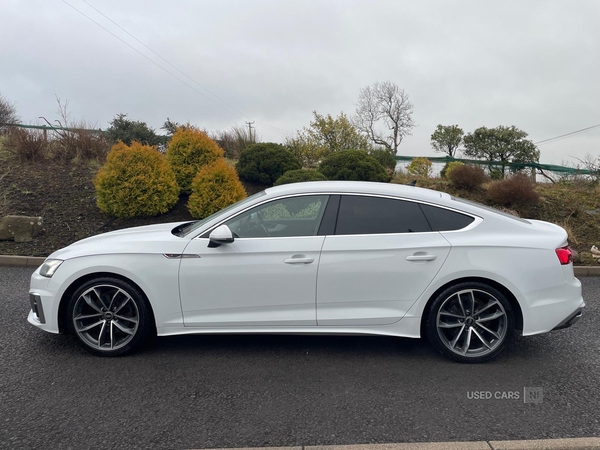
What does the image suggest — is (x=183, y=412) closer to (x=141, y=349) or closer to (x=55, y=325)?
(x=141, y=349)

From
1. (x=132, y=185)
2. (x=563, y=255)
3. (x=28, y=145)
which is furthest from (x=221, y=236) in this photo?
(x=28, y=145)

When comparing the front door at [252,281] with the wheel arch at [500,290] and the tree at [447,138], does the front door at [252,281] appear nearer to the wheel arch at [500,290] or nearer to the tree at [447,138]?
the wheel arch at [500,290]

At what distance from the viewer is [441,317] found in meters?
3.83

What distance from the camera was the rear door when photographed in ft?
12.2

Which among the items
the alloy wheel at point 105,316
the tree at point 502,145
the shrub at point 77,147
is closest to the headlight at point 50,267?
the alloy wheel at point 105,316

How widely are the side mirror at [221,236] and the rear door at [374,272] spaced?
795mm

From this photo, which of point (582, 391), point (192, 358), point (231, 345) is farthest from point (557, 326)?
point (192, 358)

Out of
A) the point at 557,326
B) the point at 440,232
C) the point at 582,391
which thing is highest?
the point at 440,232

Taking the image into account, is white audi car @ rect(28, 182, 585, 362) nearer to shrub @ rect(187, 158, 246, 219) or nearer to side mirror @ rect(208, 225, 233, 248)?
side mirror @ rect(208, 225, 233, 248)

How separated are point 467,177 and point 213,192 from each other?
6.81 m

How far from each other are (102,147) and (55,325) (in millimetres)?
10987

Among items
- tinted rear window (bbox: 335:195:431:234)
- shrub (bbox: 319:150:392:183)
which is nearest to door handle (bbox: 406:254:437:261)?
tinted rear window (bbox: 335:195:431:234)

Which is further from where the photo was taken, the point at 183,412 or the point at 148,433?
the point at 183,412

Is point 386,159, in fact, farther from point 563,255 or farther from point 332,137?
point 563,255
